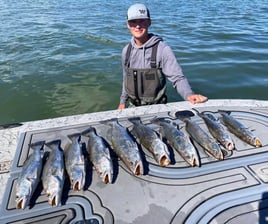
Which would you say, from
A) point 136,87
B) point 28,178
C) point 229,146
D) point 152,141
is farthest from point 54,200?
point 136,87

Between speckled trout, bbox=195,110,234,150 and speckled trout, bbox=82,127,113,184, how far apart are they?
3.74ft

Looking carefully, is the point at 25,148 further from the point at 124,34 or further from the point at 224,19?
the point at 224,19

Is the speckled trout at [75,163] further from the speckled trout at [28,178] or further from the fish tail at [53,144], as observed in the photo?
the speckled trout at [28,178]

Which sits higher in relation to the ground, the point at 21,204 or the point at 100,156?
the point at 100,156

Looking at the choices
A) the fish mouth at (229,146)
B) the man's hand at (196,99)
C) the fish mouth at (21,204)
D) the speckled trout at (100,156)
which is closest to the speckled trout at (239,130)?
the fish mouth at (229,146)

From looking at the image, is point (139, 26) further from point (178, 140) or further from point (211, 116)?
point (178, 140)

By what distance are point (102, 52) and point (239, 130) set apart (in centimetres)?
751

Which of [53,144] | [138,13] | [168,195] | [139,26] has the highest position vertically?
[138,13]

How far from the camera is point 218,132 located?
3293mm

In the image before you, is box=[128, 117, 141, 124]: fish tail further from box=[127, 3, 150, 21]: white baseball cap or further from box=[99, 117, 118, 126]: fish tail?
box=[127, 3, 150, 21]: white baseball cap

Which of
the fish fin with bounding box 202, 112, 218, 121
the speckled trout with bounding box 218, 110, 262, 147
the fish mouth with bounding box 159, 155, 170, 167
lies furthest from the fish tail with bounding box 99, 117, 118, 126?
the speckled trout with bounding box 218, 110, 262, 147

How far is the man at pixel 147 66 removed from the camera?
4.37 meters

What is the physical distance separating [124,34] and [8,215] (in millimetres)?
10223

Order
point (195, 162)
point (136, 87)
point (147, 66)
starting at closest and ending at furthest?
point (195, 162)
point (147, 66)
point (136, 87)
